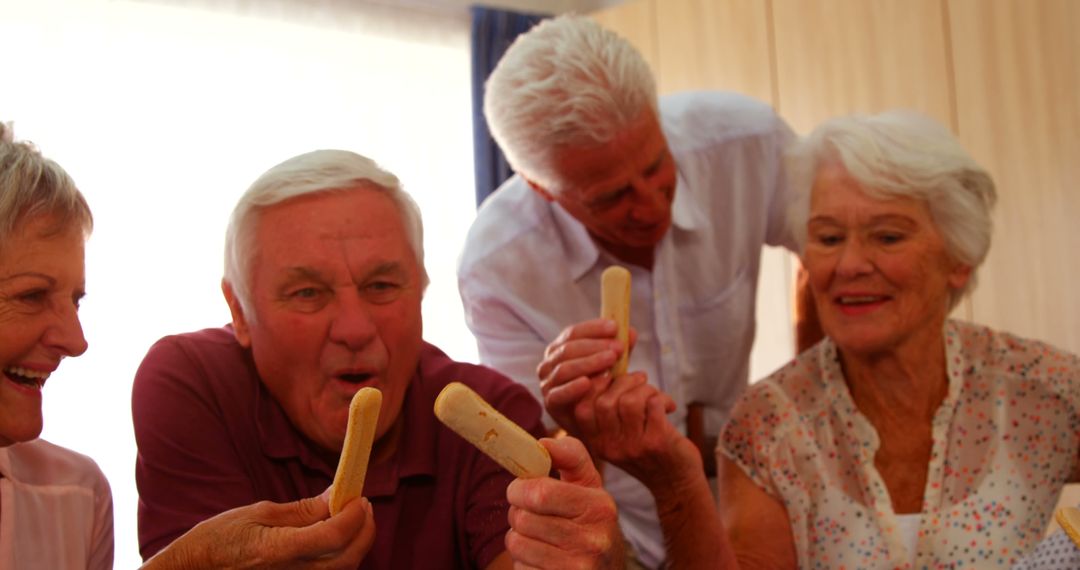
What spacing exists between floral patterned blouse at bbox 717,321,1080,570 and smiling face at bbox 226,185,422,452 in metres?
0.67

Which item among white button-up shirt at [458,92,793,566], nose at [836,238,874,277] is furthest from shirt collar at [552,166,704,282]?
nose at [836,238,874,277]

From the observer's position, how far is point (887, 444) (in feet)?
5.96

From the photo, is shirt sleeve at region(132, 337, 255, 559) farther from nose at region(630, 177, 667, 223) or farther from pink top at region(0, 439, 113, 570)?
nose at region(630, 177, 667, 223)

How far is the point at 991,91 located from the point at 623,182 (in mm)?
1848

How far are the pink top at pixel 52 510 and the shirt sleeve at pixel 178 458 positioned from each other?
14 cm

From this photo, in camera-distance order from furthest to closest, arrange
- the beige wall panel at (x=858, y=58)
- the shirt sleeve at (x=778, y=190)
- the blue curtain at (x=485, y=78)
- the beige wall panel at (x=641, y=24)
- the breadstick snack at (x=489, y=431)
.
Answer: the blue curtain at (x=485, y=78), the beige wall panel at (x=641, y=24), the beige wall panel at (x=858, y=58), the shirt sleeve at (x=778, y=190), the breadstick snack at (x=489, y=431)

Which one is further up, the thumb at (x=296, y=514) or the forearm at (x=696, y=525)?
the thumb at (x=296, y=514)

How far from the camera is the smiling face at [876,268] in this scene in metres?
1.81

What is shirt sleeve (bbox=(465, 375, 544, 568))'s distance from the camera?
1.41 meters

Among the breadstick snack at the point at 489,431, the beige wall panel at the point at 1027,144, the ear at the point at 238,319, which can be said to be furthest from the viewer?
the beige wall panel at the point at 1027,144

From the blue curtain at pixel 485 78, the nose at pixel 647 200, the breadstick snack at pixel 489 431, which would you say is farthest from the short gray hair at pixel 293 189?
the blue curtain at pixel 485 78

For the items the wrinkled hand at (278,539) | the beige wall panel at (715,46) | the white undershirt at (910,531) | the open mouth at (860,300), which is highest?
the beige wall panel at (715,46)

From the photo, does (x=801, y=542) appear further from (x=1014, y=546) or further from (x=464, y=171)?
(x=464, y=171)

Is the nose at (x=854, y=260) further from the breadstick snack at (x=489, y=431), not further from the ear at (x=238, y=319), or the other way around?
the ear at (x=238, y=319)
